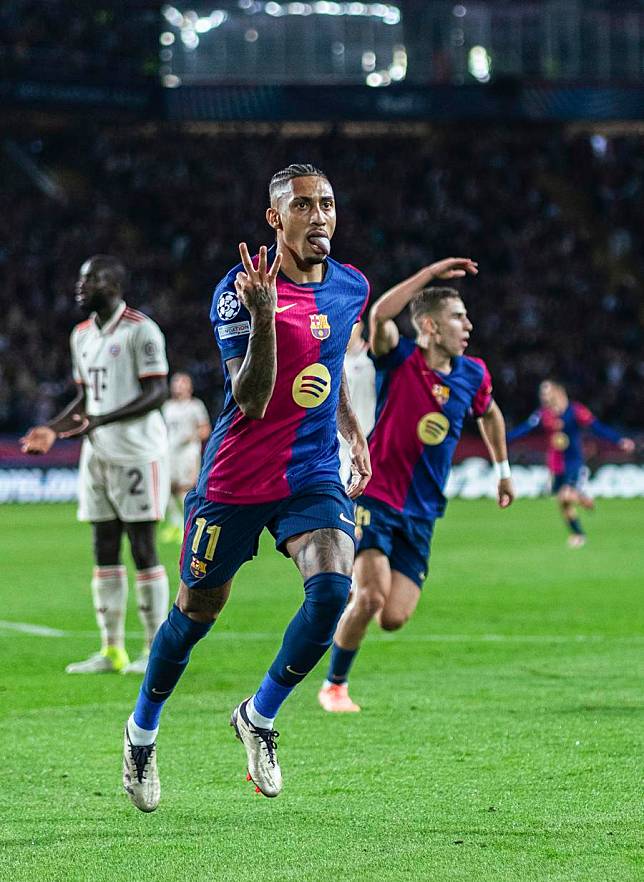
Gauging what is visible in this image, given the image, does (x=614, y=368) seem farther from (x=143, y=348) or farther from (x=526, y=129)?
(x=143, y=348)

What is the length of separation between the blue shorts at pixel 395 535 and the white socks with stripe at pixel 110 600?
1968 millimetres

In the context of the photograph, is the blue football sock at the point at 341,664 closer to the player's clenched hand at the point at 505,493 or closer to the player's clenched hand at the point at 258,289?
the player's clenched hand at the point at 505,493

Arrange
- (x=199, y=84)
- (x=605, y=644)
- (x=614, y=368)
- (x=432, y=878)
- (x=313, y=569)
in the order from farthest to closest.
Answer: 1. (x=199, y=84)
2. (x=614, y=368)
3. (x=605, y=644)
4. (x=313, y=569)
5. (x=432, y=878)

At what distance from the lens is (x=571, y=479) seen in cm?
2102

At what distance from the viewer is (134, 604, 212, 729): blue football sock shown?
17.8ft

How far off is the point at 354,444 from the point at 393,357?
243cm

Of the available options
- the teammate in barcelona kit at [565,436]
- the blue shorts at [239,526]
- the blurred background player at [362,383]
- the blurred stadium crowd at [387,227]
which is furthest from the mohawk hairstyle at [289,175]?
the blurred stadium crowd at [387,227]

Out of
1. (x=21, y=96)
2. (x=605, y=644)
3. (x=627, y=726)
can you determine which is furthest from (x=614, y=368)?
(x=627, y=726)

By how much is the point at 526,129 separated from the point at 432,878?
38.1 meters

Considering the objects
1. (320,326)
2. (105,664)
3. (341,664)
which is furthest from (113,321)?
(320,326)

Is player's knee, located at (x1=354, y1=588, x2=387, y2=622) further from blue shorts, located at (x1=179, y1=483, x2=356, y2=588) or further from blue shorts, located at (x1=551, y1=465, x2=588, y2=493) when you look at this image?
blue shorts, located at (x1=551, y1=465, x2=588, y2=493)

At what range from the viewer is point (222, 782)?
5.98m

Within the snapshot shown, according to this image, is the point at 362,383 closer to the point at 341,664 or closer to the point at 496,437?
the point at 496,437

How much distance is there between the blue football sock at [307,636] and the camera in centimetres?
516
